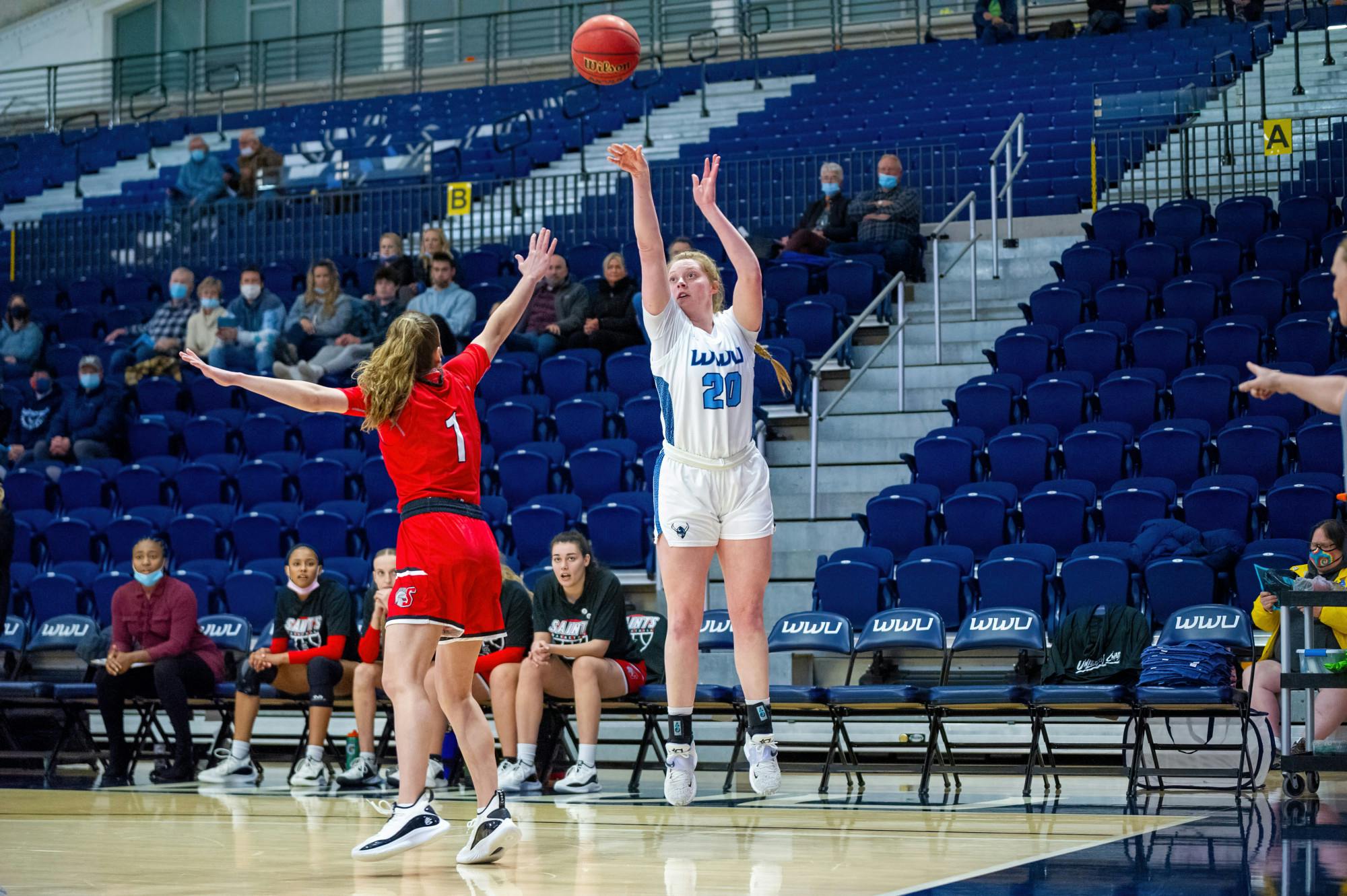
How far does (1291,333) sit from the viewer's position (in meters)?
11.6

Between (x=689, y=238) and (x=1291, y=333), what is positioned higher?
(x=689, y=238)

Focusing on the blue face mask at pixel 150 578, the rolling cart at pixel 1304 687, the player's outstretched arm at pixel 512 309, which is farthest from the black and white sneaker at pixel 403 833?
the blue face mask at pixel 150 578

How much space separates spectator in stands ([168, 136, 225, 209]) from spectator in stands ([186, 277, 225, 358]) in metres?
4.64

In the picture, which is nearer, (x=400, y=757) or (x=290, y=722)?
(x=400, y=757)

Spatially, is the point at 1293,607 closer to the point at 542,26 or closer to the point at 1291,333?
the point at 1291,333

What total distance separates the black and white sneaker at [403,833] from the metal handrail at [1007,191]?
34.0 ft

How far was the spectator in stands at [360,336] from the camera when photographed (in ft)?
47.2

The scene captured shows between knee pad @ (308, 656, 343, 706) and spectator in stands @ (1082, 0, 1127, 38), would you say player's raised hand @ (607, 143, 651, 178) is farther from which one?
spectator in stands @ (1082, 0, 1127, 38)

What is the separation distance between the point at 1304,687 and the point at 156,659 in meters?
6.97

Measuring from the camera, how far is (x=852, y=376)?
45.0 feet

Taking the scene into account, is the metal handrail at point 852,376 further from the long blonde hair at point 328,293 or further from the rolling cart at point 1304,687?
the long blonde hair at point 328,293

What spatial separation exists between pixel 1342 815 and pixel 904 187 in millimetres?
9929

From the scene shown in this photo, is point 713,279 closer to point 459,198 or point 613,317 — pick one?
point 613,317

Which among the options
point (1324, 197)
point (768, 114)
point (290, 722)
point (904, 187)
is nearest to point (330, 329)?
point (290, 722)
